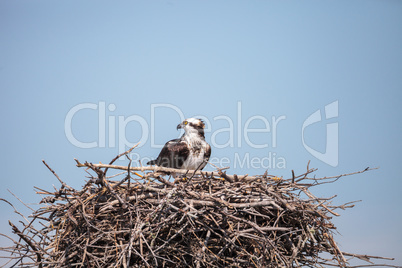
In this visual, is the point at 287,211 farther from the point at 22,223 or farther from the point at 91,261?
the point at 22,223

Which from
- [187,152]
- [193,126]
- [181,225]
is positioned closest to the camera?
[181,225]

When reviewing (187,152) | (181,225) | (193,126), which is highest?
(193,126)

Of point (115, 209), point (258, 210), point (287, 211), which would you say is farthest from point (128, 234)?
point (287, 211)

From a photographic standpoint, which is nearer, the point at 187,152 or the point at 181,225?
the point at 181,225

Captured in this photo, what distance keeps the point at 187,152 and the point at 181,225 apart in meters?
2.62

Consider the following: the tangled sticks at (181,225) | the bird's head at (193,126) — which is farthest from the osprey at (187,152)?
the tangled sticks at (181,225)

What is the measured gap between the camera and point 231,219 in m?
6.03

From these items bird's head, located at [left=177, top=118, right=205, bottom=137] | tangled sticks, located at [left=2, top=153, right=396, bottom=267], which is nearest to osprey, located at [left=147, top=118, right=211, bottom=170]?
bird's head, located at [left=177, top=118, right=205, bottom=137]

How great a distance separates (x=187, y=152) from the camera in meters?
8.46

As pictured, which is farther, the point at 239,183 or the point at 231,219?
the point at 239,183

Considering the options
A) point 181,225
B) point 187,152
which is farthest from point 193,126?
point 181,225

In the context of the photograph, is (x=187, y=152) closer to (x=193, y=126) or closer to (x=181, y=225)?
(x=193, y=126)

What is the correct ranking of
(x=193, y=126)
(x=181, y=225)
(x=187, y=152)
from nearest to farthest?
(x=181, y=225) → (x=187, y=152) → (x=193, y=126)

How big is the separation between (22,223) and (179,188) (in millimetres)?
2318
